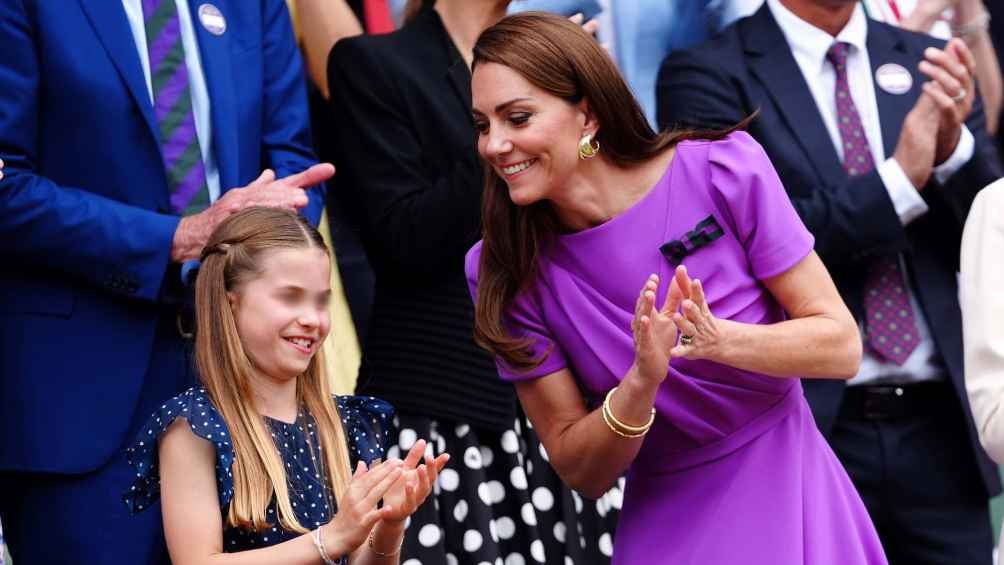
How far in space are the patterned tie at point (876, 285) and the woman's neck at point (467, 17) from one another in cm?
92

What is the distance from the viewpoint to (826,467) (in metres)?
→ 3.56

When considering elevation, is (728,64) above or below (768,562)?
above

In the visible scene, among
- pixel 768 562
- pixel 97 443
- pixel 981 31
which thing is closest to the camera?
pixel 768 562

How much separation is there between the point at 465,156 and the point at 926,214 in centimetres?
126

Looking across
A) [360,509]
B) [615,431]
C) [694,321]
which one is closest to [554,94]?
[694,321]

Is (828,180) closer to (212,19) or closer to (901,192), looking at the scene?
(901,192)

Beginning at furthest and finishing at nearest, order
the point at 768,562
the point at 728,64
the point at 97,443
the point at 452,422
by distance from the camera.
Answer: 1. the point at 728,64
2. the point at 452,422
3. the point at 97,443
4. the point at 768,562

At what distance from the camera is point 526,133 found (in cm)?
346

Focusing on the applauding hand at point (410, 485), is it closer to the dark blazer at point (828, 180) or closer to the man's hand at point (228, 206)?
the man's hand at point (228, 206)

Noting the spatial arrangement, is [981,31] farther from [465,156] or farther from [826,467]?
[826,467]

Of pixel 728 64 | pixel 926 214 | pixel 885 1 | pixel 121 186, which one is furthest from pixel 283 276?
pixel 885 1

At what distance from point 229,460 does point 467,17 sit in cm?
167

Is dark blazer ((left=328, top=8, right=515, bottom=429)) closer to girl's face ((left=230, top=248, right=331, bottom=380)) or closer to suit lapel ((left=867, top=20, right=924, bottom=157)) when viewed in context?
girl's face ((left=230, top=248, right=331, bottom=380))

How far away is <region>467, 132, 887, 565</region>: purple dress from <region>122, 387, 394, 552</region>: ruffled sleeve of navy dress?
1.53 feet
